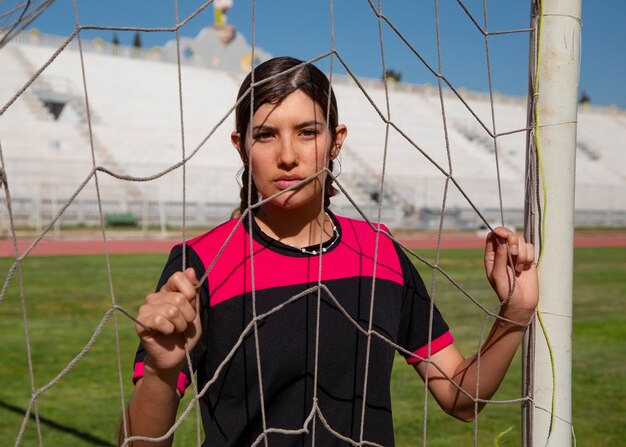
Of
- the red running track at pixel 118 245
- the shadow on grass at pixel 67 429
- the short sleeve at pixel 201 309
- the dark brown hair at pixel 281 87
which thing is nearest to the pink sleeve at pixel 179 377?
the short sleeve at pixel 201 309

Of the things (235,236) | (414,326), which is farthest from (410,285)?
(235,236)

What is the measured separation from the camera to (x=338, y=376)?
145 centimetres

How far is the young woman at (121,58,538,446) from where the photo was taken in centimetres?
139

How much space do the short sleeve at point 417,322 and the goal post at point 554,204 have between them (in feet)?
0.69

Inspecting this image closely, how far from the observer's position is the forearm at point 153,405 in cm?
123

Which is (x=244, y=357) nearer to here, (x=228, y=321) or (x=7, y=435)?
(x=228, y=321)

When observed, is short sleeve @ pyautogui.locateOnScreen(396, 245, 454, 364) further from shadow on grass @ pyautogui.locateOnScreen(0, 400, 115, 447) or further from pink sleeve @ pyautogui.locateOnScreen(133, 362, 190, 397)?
shadow on grass @ pyautogui.locateOnScreen(0, 400, 115, 447)

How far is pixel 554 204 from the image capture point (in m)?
1.64

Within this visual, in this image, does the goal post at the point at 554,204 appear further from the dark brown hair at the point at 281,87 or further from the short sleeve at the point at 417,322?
the dark brown hair at the point at 281,87

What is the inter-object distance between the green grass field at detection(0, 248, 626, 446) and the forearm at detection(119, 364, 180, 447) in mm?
237

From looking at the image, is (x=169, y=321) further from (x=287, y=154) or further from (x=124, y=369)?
(x=124, y=369)

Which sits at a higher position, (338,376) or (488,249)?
(488,249)

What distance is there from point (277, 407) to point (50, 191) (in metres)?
20.2

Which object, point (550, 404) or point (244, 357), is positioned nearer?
point (244, 357)
